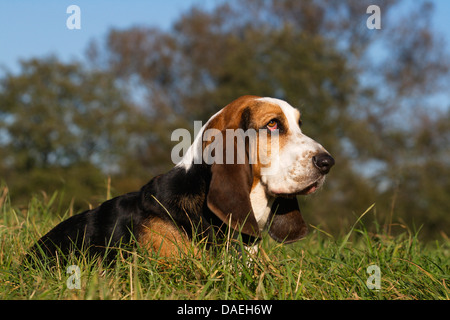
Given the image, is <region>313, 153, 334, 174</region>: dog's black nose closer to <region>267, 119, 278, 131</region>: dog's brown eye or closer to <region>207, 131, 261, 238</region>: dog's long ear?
<region>267, 119, 278, 131</region>: dog's brown eye

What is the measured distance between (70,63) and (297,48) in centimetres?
1563

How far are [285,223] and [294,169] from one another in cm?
68

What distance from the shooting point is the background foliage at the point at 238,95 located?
26734 mm

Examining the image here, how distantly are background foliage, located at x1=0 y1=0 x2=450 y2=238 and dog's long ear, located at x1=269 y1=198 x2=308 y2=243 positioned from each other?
1851 cm

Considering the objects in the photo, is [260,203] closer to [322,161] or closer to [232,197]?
[232,197]

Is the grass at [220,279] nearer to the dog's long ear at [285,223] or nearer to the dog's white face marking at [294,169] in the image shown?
the dog's long ear at [285,223]

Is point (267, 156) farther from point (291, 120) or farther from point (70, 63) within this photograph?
point (70, 63)

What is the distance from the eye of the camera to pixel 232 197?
147 inches

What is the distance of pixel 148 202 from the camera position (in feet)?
12.9

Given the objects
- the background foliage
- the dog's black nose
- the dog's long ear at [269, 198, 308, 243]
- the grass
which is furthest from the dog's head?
the background foliage

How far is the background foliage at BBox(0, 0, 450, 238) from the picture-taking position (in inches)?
1053

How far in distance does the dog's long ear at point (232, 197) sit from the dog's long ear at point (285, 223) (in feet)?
1.88

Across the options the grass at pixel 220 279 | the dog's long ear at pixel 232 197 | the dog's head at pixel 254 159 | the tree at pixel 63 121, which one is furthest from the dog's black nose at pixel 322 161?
the tree at pixel 63 121
